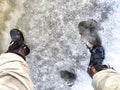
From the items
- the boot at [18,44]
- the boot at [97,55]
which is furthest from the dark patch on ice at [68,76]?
the boot at [18,44]

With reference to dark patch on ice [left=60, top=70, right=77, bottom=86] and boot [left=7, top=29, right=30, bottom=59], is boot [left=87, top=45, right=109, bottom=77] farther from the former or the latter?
boot [left=7, top=29, right=30, bottom=59]

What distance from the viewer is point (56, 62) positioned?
173 centimetres

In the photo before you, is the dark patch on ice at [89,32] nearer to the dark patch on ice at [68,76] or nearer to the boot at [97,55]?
the boot at [97,55]

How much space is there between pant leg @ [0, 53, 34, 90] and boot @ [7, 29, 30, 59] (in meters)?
0.14

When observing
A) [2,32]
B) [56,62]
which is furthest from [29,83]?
[2,32]

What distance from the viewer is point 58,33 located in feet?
5.66

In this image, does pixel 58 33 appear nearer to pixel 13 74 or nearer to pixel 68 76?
pixel 68 76

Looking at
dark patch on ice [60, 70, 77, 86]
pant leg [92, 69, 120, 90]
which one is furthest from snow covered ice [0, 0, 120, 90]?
pant leg [92, 69, 120, 90]

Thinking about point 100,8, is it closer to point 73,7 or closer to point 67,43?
point 73,7

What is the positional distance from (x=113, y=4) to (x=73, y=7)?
0.22 m

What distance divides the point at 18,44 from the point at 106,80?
0.57m

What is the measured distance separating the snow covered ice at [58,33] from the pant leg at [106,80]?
18 cm

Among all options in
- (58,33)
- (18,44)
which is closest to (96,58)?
(58,33)

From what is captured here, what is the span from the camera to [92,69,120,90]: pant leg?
1.31 m
